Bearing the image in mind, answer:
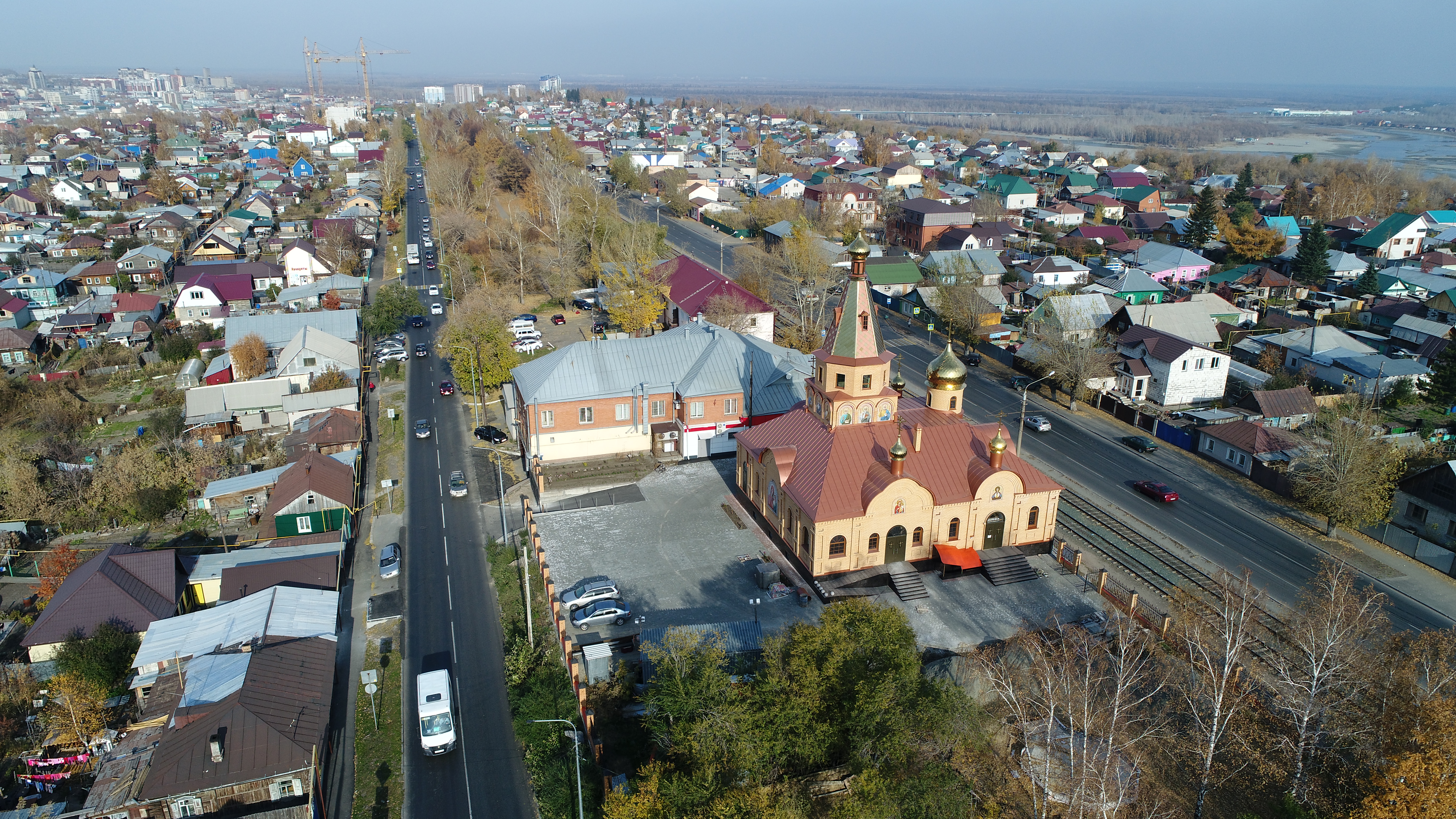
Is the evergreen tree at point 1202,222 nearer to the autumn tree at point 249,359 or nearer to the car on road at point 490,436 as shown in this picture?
the car on road at point 490,436

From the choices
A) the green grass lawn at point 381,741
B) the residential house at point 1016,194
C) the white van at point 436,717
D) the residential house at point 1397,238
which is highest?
the residential house at point 1016,194

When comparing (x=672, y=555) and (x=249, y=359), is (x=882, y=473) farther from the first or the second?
(x=249, y=359)

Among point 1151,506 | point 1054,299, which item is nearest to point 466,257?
point 1054,299

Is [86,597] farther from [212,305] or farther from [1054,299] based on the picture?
[1054,299]

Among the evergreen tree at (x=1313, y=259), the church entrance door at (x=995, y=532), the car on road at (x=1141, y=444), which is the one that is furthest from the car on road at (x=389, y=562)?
the evergreen tree at (x=1313, y=259)

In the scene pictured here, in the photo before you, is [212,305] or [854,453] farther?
[212,305]
